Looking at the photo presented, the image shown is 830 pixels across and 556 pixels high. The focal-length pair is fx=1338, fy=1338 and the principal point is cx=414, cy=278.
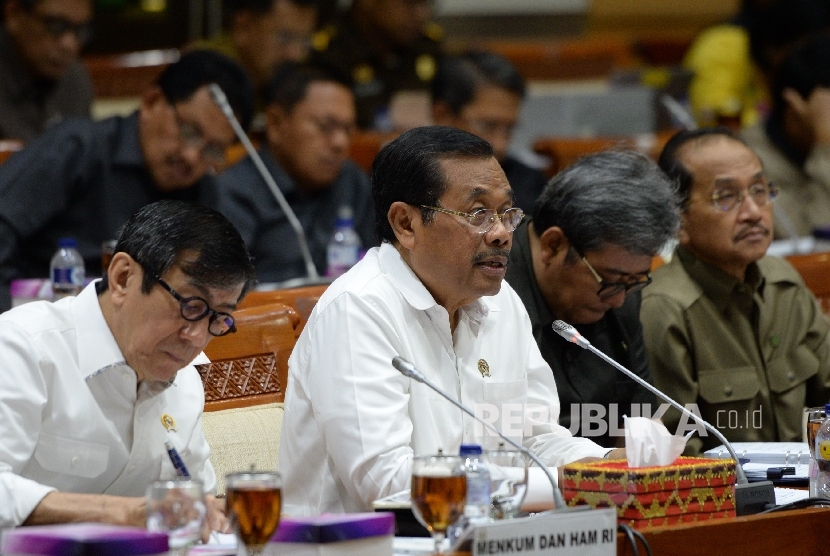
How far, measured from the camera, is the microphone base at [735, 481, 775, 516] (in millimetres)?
2350

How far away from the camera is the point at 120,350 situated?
94.3 inches

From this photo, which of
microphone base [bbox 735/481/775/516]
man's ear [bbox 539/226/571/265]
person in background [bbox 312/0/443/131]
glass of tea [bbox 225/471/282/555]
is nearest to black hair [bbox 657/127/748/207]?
man's ear [bbox 539/226/571/265]

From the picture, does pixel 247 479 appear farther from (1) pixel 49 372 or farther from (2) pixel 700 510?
(2) pixel 700 510

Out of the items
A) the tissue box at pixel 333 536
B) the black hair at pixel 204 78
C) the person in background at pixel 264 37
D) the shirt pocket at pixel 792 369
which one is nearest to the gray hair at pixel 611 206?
the shirt pocket at pixel 792 369

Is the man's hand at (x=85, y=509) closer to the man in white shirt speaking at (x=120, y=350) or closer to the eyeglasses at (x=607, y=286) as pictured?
the man in white shirt speaking at (x=120, y=350)

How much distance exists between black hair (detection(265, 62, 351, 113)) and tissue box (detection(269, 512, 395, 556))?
3480 millimetres

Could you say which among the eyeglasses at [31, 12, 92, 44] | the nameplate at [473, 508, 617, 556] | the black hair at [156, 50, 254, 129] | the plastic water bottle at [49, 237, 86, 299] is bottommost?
the nameplate at [473, 508, 617, 556]

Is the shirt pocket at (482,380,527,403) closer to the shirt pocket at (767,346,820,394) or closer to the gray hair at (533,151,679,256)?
the gray hair at (533,151,679,256)

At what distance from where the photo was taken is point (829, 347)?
3.88 metres

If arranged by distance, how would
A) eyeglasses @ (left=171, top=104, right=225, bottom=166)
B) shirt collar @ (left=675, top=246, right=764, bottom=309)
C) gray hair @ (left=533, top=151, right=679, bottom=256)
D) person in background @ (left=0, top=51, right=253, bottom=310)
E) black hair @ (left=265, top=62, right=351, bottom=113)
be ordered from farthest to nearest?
1. black hair @ (left=265, top=62, right=351, bottom=113)
2. eyeglasses @ (left=171, top=104, right=225, bottom=166)
3. person in background @ (left=0, top=51, right=253, bottom=310)
4. shirt collar @ (left=675, top=246, right=764, bottom=309)
5. gray hair @ (left=533, top=151, right=679, bottom=256)

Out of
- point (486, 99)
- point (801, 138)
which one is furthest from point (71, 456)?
point (801, 138)

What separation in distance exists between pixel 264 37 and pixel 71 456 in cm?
434

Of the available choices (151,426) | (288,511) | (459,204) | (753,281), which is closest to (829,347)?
(753,281)

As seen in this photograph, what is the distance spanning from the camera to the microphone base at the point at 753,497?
235 centimetres
